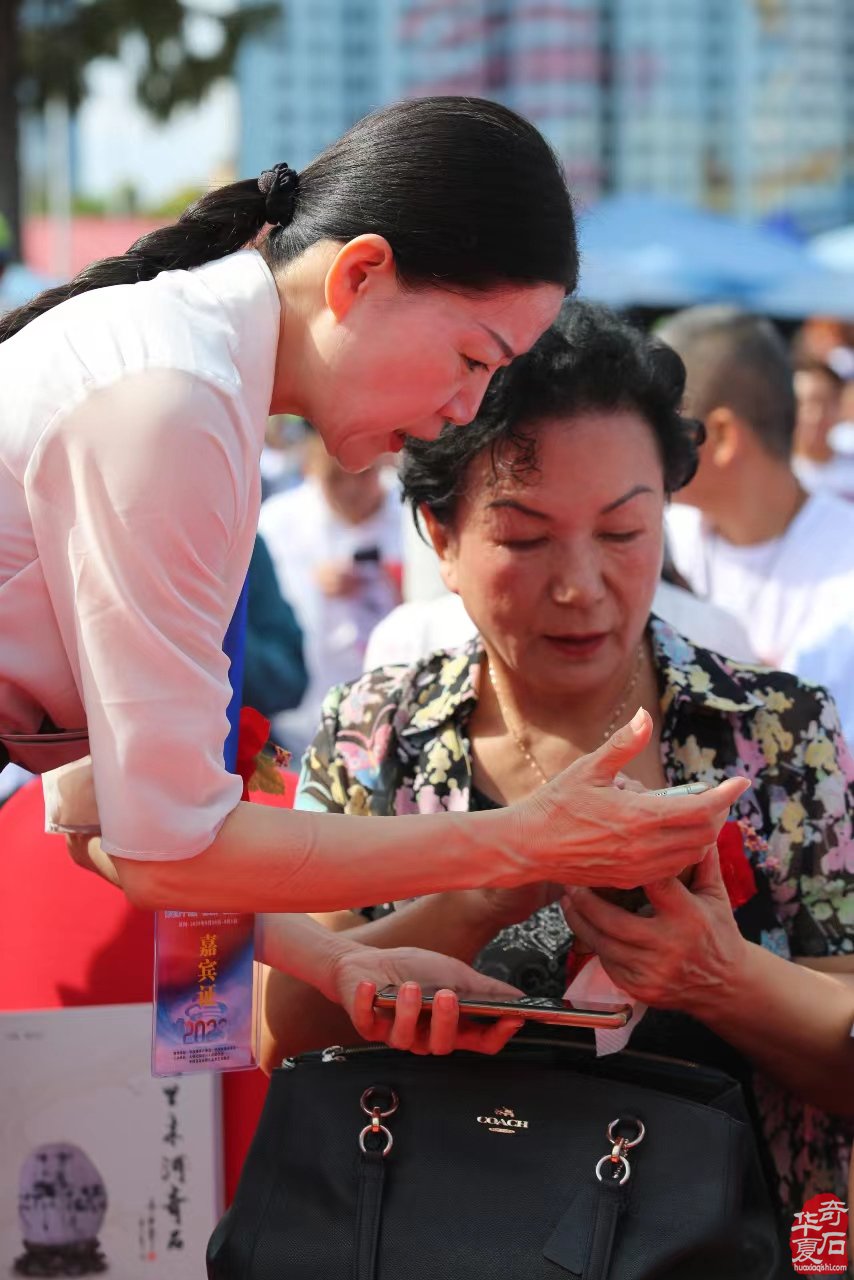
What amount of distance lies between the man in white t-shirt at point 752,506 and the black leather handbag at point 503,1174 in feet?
8.83

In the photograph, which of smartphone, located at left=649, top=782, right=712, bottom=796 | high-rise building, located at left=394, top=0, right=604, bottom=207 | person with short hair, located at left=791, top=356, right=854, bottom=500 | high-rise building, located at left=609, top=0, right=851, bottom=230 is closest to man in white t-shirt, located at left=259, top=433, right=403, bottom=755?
person with short hair, located at left=791, top=356, right=854, bottom=500

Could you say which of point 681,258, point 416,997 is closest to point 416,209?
point 416,997

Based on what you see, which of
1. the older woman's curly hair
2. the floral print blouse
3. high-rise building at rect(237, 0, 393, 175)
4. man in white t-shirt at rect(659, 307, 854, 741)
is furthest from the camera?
high-rise building at rect(237, 0, 393, 175)

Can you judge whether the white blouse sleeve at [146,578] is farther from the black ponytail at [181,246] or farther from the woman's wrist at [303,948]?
the woman's wrist at [303,948]

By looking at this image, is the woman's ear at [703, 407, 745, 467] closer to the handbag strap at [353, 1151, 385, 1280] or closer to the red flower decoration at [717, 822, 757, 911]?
the red flower decoration at [717, 822, 757, 911]

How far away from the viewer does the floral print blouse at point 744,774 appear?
81.3 inches

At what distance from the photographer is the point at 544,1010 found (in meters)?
1.70

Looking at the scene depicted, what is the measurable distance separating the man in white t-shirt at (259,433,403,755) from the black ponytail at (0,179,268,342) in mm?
3156

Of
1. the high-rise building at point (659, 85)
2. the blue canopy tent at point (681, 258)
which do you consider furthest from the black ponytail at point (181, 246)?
the high-rise building at point (659, 85)

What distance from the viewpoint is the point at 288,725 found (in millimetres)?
5023

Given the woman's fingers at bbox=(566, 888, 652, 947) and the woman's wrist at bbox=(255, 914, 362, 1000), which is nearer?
the woman's fingers at bbox=(566, 888, 652, 947)

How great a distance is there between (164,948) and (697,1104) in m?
0.63

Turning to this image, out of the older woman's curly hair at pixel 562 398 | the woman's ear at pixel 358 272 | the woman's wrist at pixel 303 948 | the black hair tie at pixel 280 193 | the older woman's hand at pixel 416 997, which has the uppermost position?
the black hair tie at pixel 280 193

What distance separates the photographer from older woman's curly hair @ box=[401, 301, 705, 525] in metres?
2.19
